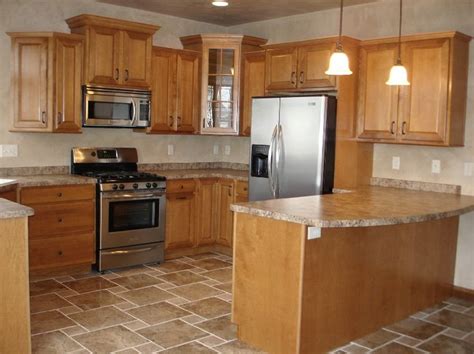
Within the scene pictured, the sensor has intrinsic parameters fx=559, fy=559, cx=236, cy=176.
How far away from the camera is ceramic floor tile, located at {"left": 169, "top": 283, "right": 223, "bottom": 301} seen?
4.86 metres

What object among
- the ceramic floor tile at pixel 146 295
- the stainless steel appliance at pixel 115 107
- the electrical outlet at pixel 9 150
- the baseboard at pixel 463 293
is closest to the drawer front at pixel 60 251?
the ceramic floor tile at pixel 146 295

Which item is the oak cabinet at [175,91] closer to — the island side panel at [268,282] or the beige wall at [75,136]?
the beige wall at [75,136]

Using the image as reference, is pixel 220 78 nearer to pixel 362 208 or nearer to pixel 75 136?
pixel 75 136

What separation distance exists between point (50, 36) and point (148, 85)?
3.66 ft

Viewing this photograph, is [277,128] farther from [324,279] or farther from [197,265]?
[324,279]

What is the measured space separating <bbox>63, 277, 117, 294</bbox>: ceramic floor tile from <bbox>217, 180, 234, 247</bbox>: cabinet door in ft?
5.20

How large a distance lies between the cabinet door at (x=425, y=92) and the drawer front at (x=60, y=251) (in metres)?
3.14

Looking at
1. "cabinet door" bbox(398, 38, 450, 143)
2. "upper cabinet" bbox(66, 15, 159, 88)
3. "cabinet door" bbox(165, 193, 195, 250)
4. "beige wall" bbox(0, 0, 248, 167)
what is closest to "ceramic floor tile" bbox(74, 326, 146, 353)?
"cabinet door" bbox(165, 193, 195, 250)

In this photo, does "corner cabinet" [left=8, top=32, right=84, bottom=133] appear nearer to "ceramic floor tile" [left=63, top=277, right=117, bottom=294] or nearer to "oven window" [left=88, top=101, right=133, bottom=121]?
"oven window" [left=88, top=101, right=133, bottom=121]

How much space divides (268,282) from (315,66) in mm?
2601

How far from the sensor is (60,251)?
524 centimetres

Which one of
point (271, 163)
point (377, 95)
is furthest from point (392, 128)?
point (271, 163)

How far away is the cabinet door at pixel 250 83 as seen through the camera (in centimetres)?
613

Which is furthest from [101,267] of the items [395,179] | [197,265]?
[395,179]
